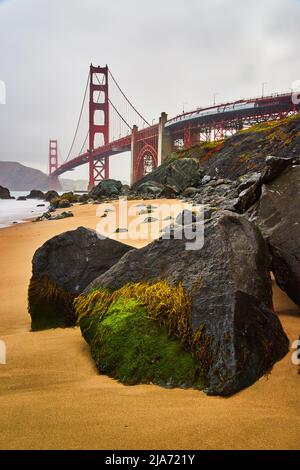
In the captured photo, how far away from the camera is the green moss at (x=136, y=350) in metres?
2.12

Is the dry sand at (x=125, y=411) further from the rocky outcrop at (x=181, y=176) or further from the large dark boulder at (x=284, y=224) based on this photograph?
the rocky outcrop at (x=181, y=176)

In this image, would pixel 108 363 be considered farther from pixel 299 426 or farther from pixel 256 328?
pixel 299 426

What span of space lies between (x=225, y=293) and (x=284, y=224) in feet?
3.33

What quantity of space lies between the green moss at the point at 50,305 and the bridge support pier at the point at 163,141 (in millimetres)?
39222

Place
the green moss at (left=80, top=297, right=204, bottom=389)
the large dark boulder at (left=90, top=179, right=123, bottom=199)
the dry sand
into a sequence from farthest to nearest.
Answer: the large dark boulder at (left=90, top=179, right=123, bottom=199)
the green moss at (left=80, top=297, right=204, bottom=389)
the dry sand

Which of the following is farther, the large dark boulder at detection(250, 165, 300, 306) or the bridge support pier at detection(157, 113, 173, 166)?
the bridge support pier at detection(157, 113, 173, 166)

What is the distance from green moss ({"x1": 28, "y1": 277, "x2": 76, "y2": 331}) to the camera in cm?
335

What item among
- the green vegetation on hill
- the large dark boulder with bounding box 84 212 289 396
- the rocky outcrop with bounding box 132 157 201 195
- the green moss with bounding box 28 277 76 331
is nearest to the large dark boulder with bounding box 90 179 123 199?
the rocky outcrop with bounding box 132 157 201 195

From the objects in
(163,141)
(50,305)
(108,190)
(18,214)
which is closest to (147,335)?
(50,305)

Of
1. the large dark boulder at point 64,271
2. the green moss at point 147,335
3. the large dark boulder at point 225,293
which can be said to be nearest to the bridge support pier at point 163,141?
the large dark boulder at point 64,271

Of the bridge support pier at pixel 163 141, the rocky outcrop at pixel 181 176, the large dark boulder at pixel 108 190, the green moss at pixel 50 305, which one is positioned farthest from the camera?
the bridge support pier at pixel 163 141

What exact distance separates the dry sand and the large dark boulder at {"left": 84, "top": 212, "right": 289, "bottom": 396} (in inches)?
4.6

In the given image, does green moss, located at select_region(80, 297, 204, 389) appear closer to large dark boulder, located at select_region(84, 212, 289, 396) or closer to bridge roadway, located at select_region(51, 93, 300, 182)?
large dark boulder, located at select_region(84, 212, 289, 396)
